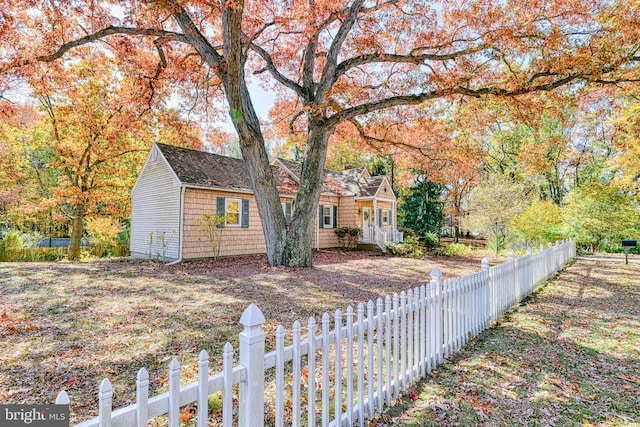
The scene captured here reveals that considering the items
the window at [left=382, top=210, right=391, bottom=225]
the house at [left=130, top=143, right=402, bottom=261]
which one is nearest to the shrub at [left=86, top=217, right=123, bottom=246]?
the house at [left=130, top=143, right=402, bottom=261]

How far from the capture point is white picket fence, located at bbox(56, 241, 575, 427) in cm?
159

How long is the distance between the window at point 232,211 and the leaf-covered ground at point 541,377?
11.3m

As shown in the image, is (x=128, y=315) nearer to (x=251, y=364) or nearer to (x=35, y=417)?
(x=35, y=417)

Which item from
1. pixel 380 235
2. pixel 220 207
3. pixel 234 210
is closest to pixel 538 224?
pixel 380 235

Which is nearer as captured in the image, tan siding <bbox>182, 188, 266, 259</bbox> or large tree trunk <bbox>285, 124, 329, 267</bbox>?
large tree trunk <bbox>285, 124, 329, 267</bbox>

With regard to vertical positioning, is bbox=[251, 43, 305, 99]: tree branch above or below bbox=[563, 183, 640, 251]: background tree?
above

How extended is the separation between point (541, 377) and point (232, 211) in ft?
41.8

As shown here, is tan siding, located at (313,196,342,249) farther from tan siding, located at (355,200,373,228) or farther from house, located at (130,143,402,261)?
tan siding, located at (355,200,373,228)

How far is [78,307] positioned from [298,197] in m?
6.22

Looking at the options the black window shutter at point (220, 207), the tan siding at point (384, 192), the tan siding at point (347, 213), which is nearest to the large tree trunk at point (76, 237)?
the black window shutter at point (220, 207)

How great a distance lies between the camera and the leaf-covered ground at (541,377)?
2.86m

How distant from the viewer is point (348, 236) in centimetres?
1919

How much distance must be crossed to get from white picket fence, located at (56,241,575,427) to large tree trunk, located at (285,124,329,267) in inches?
228

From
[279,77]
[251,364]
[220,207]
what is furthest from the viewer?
[220,207]
